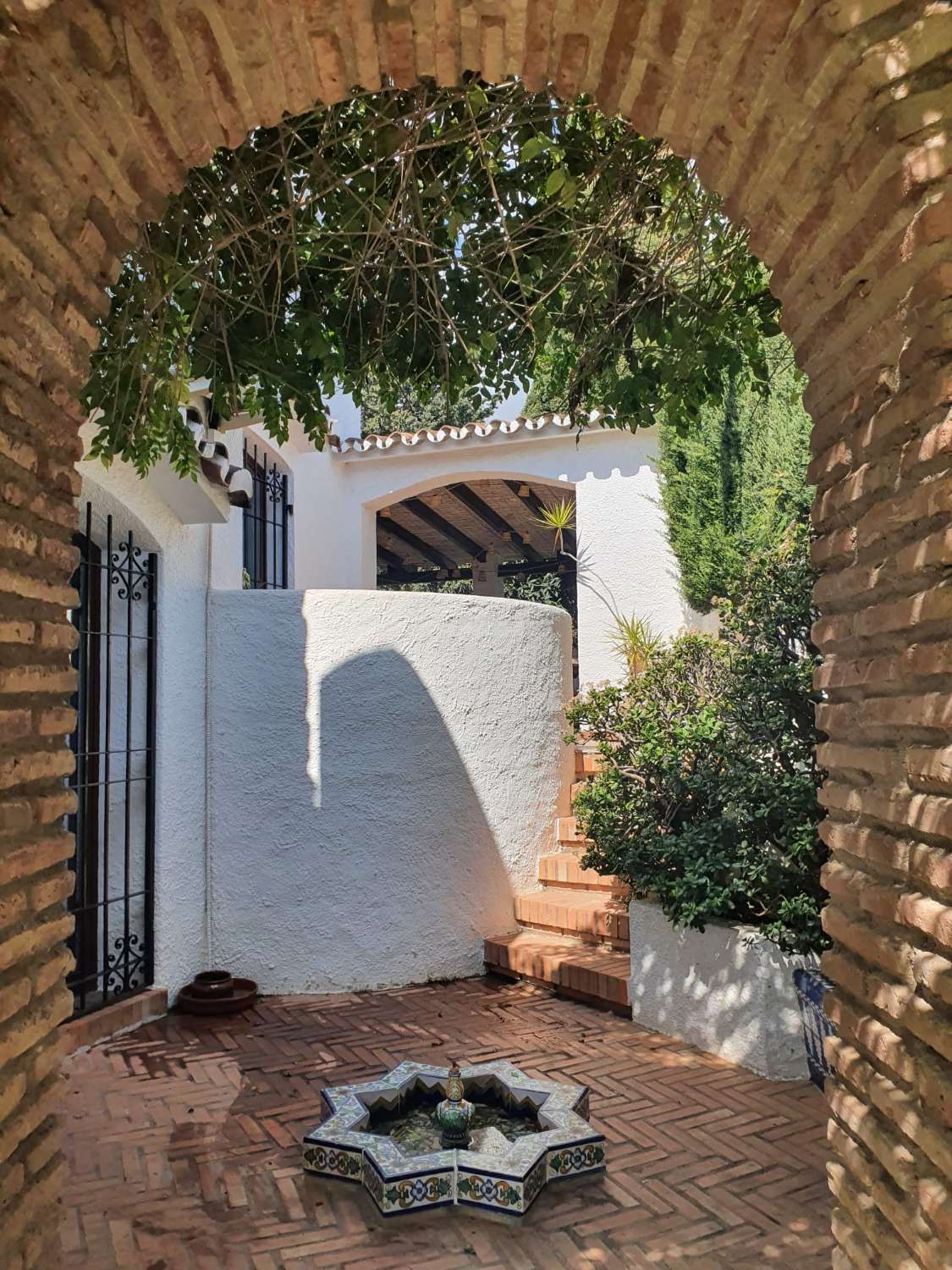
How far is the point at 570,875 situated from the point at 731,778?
2.39m

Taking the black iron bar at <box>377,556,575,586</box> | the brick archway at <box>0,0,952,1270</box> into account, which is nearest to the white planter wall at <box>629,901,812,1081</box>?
the brick archway at <box>0,0,952,1270</box>

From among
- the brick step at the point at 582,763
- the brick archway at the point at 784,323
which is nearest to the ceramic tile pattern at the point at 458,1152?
the brick archway at the point at 784,323

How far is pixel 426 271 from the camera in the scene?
3963 mm

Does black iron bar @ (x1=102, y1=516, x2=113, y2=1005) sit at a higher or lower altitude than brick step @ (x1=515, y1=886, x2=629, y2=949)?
higher

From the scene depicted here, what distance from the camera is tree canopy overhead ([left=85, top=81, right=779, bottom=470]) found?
3365mm

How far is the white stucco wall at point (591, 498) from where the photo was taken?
31.9ft

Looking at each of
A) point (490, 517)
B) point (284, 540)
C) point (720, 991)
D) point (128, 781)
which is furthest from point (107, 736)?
point (490, 517)

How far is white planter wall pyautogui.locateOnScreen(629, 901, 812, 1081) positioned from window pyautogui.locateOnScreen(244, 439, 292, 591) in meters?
4.86

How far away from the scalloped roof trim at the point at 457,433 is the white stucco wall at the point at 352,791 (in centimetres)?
336

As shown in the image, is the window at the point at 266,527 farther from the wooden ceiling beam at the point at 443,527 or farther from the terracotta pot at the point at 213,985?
the terracotta pot at the point at 213,985

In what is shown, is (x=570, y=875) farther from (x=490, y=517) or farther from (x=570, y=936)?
(x=490, y=517)

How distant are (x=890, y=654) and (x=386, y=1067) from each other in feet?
13.3

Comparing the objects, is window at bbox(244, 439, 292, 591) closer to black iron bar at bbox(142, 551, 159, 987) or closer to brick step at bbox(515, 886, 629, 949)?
black iron bar at bbox(142, 551, 159, 987)

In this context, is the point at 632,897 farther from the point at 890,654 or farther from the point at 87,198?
the point at 87,198
